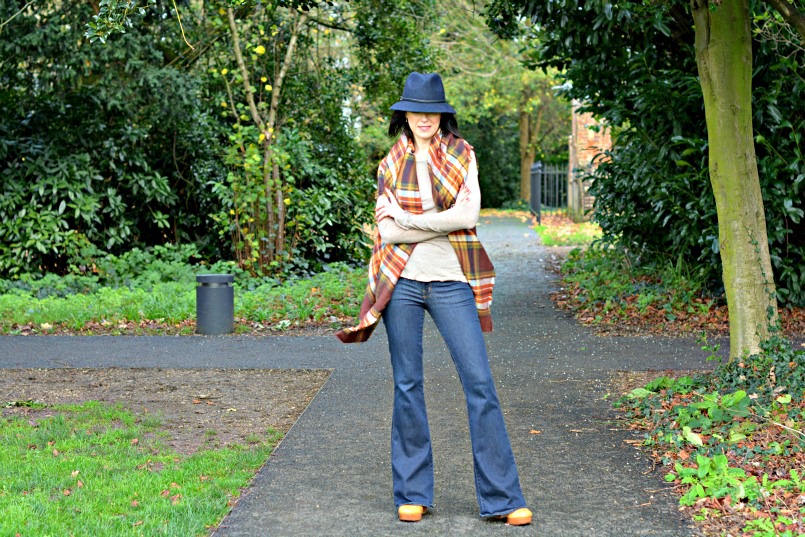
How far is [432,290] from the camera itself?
4.31 m

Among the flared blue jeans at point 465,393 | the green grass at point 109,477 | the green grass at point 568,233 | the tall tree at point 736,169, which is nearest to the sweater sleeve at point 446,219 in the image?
the flared blue jeans at point 465,393

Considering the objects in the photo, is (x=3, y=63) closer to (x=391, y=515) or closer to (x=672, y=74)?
(x=672, y=74)

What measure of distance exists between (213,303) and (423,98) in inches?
225

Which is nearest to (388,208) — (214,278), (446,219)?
(446,219)

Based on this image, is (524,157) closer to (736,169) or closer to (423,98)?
(736,169)

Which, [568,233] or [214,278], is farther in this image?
[568,233]

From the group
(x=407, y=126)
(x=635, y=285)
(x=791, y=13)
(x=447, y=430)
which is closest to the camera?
(x=407, y=126)

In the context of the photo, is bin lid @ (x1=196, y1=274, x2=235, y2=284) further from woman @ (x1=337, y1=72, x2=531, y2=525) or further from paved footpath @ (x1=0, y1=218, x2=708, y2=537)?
woman @ (x1=337, y1=72, x2=531, y2=525)

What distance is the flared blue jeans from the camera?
423cm

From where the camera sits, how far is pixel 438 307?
14.1 ft

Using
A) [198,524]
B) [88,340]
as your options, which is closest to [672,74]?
[88,340]

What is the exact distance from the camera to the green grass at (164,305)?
33.5ft

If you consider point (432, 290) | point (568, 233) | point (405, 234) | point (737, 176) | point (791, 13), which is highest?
point (791, 13)

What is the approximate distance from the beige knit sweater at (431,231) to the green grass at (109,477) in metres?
1.40
